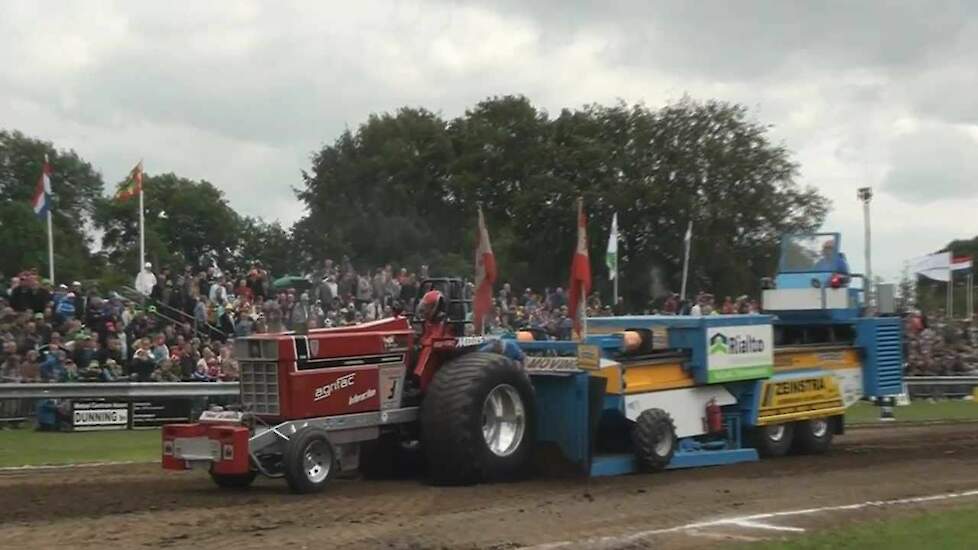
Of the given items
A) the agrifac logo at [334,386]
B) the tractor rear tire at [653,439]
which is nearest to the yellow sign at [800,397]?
the tractor rear tire at [653,439]

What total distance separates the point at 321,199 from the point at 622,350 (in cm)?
4955

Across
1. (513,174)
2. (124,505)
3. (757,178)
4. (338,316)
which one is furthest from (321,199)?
(124,505)

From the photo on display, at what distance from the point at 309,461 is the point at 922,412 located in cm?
1747

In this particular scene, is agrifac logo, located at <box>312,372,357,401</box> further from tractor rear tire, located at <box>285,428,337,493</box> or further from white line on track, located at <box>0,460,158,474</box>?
white line on track, located at <box>0,460,158,474</box>

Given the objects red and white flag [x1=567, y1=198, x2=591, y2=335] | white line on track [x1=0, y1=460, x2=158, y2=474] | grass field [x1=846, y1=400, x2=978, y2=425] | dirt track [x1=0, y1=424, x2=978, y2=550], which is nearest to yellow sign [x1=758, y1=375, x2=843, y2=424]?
dirt track [x1=0, y1=424, x2=978, y2=550]

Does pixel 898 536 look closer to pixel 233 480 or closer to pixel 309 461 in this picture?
pixel 309 461

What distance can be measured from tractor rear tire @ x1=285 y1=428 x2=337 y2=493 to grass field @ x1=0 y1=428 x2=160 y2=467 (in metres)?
4.38

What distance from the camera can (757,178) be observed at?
178 feet

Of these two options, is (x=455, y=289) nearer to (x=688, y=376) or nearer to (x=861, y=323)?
(x=688, y=376)

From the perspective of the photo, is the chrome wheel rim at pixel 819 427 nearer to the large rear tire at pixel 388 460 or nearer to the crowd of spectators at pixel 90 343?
the large rear tire at pixel 388 460

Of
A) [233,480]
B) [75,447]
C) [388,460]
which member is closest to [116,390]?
[75,447]

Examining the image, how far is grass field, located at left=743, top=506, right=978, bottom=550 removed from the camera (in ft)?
28.1

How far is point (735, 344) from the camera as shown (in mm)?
14500

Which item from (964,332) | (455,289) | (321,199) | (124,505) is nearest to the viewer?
(124,505)
